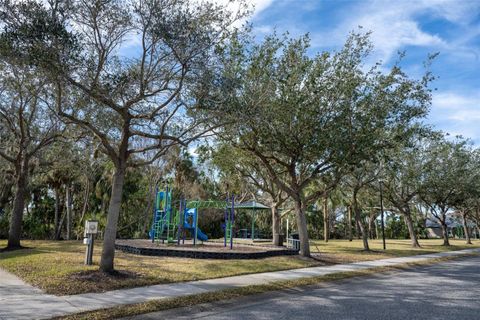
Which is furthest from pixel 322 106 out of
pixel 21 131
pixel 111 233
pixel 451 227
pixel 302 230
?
pixel 451 227

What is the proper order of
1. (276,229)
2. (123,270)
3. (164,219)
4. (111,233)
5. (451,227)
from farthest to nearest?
(451,227) < (276,229) < (164,219) < (123,270) < (111,233)

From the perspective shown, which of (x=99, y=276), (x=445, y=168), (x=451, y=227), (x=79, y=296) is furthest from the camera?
(x=451, y=227)

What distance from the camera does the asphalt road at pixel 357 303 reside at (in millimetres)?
7375

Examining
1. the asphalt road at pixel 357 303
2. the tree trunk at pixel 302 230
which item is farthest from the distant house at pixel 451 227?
the asphalt road at pixel 357 303

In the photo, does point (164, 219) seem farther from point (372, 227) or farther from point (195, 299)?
point (372, 227)

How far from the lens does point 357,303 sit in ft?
28.0

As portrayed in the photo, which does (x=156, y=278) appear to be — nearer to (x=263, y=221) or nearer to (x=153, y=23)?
(x=153, y=23)

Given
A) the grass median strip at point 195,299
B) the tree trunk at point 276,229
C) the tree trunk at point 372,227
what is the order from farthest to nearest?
the tree trunk at point 372,227, the tree trunk at point 276,229, the grass median strip at point 195,299

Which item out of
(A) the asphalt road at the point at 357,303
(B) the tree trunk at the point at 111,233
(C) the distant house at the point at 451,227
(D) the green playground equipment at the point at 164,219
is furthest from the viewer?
(C) the distant house at the point at 451,227

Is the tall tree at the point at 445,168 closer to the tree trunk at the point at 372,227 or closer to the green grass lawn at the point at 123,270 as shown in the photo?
the green grass lawn at the point at 123,270

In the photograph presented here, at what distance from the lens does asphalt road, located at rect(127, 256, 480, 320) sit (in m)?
7.38

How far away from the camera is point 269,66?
15.5 meters

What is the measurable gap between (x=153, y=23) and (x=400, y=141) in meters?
12.4

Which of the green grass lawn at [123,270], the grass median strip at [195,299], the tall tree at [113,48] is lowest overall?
the grass median strip at [195,299]
